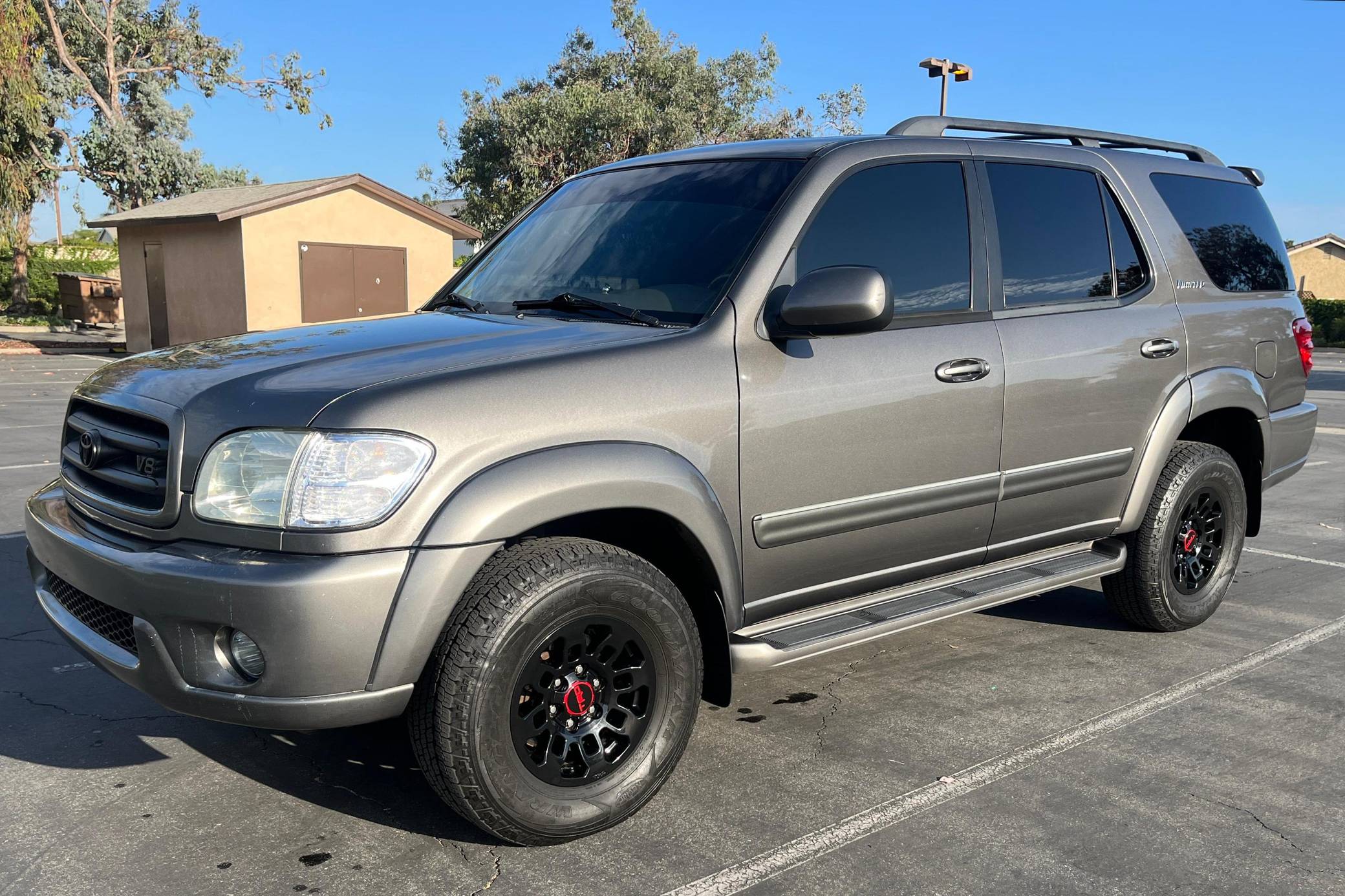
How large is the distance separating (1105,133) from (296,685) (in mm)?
4083

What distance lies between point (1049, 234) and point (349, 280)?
2139 cm

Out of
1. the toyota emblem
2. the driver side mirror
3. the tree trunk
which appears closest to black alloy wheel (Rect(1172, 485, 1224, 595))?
the driver side mirror

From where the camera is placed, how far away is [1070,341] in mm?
4254

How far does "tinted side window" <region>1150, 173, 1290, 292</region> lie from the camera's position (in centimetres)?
501

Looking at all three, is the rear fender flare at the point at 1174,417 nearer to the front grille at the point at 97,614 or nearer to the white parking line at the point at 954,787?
the white parking line at the point at 954,787

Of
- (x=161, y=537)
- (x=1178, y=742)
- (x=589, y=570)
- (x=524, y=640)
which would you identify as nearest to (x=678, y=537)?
(x=589, y=570)

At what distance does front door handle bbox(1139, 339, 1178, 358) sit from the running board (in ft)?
2.56

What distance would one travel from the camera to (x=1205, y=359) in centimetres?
482

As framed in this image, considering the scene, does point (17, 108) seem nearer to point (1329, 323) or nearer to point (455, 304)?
point (455, 304)

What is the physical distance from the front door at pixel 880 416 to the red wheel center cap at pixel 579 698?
62cm

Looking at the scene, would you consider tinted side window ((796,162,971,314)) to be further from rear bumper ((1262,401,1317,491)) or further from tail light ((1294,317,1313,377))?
tail light ((1294,317,1313,377))

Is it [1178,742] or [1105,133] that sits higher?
[1105,133]

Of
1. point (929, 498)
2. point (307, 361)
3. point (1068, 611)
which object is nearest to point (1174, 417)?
point (1068, 611)

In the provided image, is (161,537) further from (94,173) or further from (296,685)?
(94,173)
